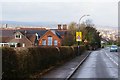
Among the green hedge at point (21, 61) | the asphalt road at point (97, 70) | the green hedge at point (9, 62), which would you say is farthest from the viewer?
the asphalt road at point (97, 70)

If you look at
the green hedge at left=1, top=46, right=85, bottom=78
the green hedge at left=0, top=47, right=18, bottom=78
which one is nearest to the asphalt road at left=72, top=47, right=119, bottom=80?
the green hedge at left=1, top=46, right=85, bottom=78

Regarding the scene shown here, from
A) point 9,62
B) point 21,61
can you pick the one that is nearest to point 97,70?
point 21,61

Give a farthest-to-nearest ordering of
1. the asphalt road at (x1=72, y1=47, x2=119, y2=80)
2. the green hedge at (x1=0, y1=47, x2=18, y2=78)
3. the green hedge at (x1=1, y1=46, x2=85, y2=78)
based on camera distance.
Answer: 1. the asphalt road at (x1=72, y1=47, x2=119, y2=80)
2. the green hedge at (x1=1, y1=46, x2=85, y2=78)
3. the green hedge at (x1=0, y1=47, x2=18, y2=78)

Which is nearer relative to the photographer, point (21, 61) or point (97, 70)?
point (21, 61)

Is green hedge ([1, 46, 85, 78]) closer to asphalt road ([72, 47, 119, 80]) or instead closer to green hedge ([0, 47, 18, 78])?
green hedge ([0, 47, 18, 78])

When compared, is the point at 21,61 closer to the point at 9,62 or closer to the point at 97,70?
the point at 9,62

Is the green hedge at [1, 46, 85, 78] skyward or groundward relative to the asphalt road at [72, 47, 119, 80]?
skyward

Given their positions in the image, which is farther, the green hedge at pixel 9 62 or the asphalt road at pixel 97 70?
the asphalt road at pixel 97 70

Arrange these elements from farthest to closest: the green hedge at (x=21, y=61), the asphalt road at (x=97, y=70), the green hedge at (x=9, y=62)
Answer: the asphalt road at (x=97, y=70) < the green hedge at (x=21, y=61) < the green hedge at (x=9, y=62)

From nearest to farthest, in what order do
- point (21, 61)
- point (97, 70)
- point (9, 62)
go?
1. point (9, 62)
2. point (21, 61)
3. point (97, 70)

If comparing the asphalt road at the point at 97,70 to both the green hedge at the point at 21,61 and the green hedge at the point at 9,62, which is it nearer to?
the green hedge at the point at 21,61

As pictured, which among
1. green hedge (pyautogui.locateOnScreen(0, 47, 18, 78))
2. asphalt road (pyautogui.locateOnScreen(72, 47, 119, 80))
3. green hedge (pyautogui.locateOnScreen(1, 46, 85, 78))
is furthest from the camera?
asphalt road (pyautogui.locateOnScreen(72, 47, 119, 80))

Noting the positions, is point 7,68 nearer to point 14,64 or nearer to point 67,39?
point 14,64

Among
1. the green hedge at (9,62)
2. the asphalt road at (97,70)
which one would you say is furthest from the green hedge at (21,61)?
the asphalt road at (97,70)
